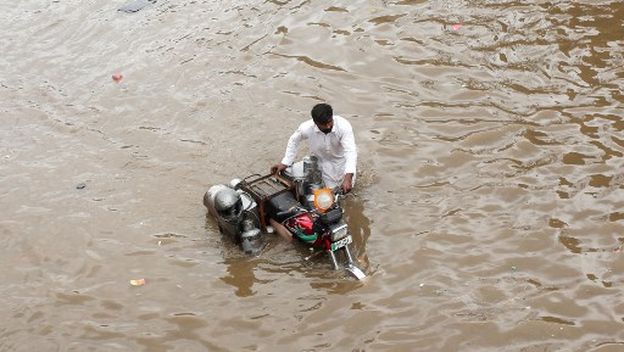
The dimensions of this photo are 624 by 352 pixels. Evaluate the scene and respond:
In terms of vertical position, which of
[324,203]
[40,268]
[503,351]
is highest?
[324,203]

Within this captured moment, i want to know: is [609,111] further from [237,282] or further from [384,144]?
[237,282]

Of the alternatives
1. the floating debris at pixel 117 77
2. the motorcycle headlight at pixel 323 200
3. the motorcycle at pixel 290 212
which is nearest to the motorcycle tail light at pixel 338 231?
the motorcycle at pixel 290 212

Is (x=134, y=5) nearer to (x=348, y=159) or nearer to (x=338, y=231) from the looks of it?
(x=348, y=159)

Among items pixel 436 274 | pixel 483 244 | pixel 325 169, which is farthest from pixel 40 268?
pixel 483 244

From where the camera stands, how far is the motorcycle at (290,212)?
5770 millimetres

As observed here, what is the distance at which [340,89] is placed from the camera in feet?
30.5

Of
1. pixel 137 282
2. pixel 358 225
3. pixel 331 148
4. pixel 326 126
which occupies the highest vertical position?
pixel 326 126

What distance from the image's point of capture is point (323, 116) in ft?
20.7

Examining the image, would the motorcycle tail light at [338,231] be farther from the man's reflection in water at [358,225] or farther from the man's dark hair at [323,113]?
the man's dark hair at [323,113]

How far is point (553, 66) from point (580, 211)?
3127mm

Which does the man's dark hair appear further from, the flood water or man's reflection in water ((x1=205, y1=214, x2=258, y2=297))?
man's reflection in water ((x1=205, y1=214, x2=258, y2=297))

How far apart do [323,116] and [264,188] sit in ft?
3.17

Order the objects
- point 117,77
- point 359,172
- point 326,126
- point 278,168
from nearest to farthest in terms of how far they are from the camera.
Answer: point 326,126, point 278,168, point 359,172, point 117,77

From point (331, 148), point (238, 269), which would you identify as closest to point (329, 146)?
point (331, 148)
